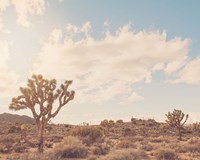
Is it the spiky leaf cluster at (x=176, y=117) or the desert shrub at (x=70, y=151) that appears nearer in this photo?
the desert shrub at (x=70, y=151)

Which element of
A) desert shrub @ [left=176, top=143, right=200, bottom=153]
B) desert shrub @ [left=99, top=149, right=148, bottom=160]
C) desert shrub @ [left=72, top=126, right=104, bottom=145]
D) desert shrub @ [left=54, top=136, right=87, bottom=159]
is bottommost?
desert shrub @ [left=99, top=149, right=148, bottom=160]

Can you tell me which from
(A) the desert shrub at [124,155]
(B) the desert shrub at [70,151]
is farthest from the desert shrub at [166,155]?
(B) the desert shrub at [70,151]

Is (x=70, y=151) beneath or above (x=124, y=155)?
above

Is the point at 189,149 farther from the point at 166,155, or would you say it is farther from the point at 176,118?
the point at 176,118

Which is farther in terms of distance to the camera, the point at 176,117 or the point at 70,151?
the point at 176,117

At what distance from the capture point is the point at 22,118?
9688 cm

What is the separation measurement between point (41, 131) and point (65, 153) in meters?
3.13

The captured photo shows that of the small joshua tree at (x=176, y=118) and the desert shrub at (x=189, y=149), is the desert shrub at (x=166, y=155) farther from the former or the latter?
the small joshua tree at (x=176, y=118)

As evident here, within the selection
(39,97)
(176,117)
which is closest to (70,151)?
(39,97)

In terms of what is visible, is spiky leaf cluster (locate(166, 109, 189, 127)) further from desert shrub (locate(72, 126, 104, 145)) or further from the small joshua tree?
desert shrub (locate(72, 126, 104, 145))

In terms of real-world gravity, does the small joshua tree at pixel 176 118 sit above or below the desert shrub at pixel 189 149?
above

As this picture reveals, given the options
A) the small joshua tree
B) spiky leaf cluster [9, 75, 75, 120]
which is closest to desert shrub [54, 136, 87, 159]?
spiky leaf cluster [9, 75, 75, 120]

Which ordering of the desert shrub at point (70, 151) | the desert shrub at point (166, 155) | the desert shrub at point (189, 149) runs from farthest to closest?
the desert shrub at point (189, 149)
the desert shrub at point (70, 151)
the desert shrub at point (166, 155)

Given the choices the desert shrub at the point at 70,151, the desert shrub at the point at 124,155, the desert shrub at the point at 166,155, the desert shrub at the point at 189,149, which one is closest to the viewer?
the desert shrub at the point at 124,155
